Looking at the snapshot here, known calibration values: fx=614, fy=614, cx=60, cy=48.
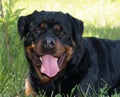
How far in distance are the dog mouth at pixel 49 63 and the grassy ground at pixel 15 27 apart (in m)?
0.63

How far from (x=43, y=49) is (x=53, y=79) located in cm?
59

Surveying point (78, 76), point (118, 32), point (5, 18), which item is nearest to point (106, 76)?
point (78, 76)

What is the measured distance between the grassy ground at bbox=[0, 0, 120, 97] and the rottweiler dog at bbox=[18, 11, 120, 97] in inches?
18.4

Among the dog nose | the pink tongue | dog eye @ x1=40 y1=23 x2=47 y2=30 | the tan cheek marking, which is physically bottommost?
the tan cheek marking

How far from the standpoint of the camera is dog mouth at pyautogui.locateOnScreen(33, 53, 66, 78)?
7.45m

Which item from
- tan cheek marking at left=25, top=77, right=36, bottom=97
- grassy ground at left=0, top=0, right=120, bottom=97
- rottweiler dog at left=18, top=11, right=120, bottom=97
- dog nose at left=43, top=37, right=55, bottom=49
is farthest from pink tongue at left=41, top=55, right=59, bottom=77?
grassy ground at left=0, top=0, right=120, bottom=97

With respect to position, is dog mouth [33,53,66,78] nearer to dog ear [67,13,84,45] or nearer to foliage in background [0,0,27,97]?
dog ear [67,13,84,45]

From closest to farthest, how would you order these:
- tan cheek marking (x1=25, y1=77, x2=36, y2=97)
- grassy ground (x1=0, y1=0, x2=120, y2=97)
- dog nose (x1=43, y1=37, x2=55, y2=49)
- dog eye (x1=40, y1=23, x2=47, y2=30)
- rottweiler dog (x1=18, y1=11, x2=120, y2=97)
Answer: dog nose (x1=43, y1=37, x2=55, y2=49) → rottweiler dog (x1=18, y1=11, x2=120, y2=97) → dog eye (x1=40, y1=23, x2=47, y2=30) → tan cheek marking (x1=25, y1=77, x2=36, y2=97) → grassy ground (x1=0, y1=0, x2=120, y2=97)

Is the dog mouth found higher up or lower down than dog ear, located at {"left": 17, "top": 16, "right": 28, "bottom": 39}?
lower down

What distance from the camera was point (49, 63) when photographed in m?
7.46

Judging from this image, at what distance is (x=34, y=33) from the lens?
7.57m

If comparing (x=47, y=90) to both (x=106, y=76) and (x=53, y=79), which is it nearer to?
(x=53, y=79)

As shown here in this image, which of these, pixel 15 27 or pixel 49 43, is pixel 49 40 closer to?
pixel 49 43

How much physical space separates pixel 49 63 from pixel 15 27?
1.69m
